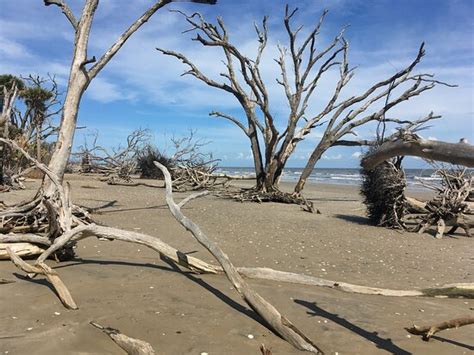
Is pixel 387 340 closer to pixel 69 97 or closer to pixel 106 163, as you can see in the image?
pixel 69 97

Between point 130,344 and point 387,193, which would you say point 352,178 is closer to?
point 387,193

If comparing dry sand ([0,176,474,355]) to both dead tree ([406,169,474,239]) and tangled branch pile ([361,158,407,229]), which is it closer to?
dead tree ([406,169,474,239])

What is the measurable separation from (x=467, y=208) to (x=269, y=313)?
7598mm

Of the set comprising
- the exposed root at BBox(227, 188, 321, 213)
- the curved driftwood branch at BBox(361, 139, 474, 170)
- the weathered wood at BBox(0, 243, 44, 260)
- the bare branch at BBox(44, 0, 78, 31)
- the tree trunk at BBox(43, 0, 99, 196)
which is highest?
the bare branch at BBox(44, 0, 78, 31)

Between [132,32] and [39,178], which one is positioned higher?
[132,32]

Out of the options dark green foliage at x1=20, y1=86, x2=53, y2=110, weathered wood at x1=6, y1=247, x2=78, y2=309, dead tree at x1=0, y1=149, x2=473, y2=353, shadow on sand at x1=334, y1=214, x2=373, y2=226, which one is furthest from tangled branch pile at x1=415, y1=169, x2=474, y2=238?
dark green foliage at x1=20, y1=86, x2=53, y2=110

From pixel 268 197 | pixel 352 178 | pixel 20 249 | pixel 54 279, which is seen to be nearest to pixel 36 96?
pixel 268 197

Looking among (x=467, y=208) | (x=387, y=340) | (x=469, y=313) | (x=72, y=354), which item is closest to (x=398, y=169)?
(x=467, y=208)

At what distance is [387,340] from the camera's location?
3504 mm

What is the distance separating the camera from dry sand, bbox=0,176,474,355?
3281mm

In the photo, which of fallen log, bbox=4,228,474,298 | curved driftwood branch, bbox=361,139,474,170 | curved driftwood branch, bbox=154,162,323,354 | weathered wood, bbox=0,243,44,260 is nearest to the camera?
curved driftwood branch, bbox=361,139,474,170

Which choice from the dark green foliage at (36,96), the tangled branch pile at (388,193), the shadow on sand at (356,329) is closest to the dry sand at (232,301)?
the shadow on sand at (356,329)

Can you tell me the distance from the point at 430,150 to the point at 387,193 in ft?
24.3

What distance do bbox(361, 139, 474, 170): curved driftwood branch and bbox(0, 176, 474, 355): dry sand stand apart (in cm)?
153
